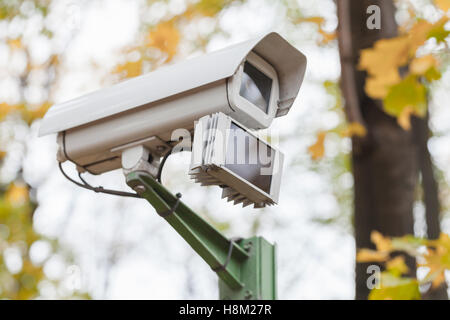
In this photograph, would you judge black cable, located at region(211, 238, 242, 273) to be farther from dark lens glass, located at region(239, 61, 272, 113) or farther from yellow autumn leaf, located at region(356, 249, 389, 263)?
yellow autumn leaf, located at region(356, 249, 389, 263)

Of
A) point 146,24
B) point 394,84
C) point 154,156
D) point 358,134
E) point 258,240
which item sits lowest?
point 258,240

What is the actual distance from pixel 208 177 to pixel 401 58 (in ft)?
2.42

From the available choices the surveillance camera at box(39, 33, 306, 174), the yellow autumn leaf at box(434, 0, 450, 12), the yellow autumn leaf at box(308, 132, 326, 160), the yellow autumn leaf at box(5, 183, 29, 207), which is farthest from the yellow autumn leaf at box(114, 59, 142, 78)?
the yellow autumn leaf at box(434, 0, 450, 12)

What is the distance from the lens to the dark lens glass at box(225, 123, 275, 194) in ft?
6.39

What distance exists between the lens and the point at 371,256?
277 cm

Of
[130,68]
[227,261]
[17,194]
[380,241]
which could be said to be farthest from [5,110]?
[227,261]

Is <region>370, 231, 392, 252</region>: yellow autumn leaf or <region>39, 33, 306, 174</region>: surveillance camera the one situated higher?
<region>39, 33, 306, 174</region>: surveillance camera

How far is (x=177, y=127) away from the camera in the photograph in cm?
212

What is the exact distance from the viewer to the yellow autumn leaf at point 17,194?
22.5 feet

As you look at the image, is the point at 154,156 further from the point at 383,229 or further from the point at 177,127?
the point at 383,229

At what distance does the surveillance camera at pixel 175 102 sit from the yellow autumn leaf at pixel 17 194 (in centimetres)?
469

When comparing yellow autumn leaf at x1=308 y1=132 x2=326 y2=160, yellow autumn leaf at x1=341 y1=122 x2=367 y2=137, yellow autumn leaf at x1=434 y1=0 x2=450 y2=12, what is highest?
yellow autumn leaf at x1=308 y1=132 x2=326 y2=160

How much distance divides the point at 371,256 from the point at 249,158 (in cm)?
101
